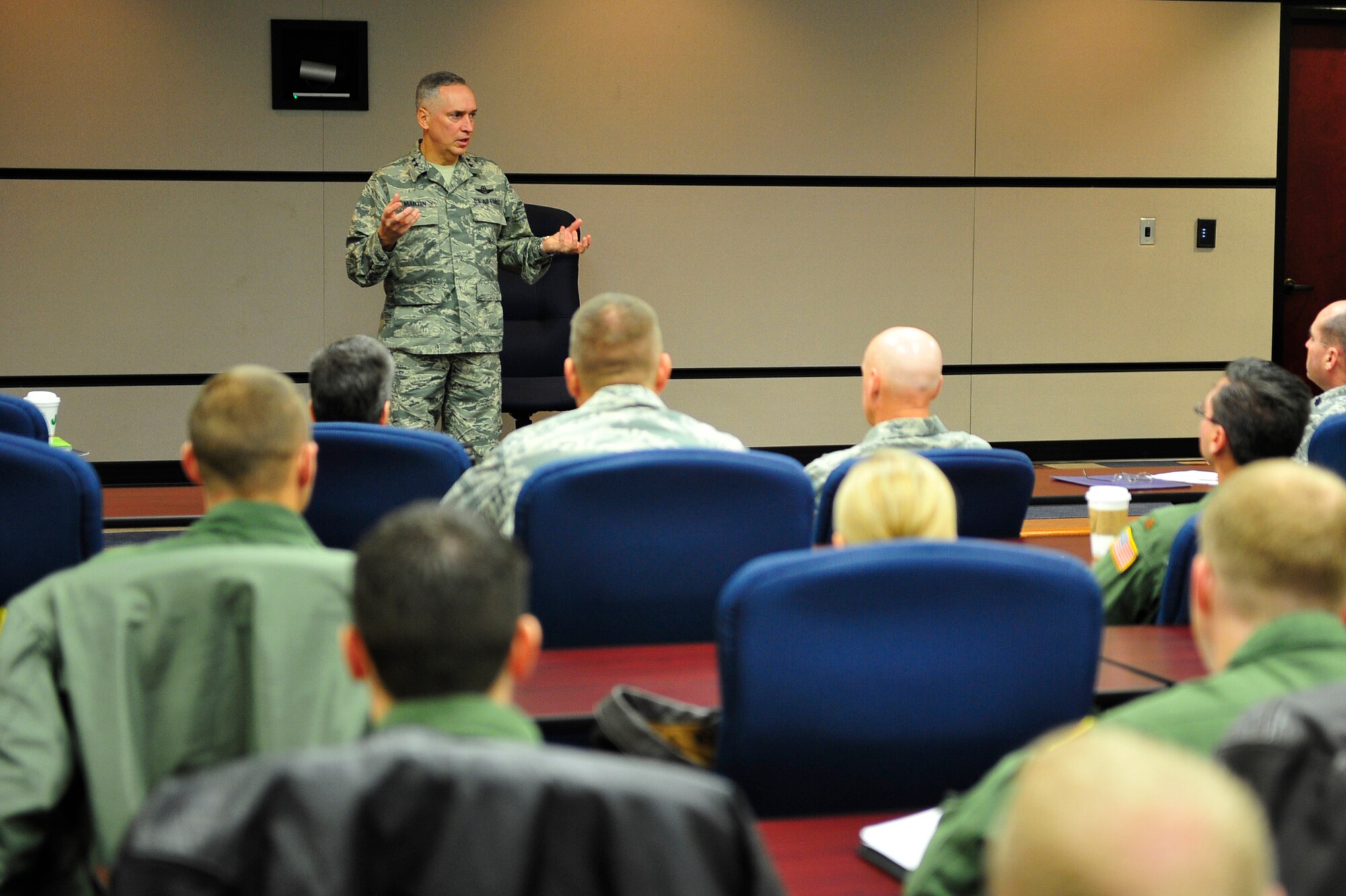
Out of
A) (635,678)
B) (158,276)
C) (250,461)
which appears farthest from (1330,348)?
(158,276)

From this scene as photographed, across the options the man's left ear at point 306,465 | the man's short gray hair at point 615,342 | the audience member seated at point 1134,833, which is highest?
the man's short gray hair at point 615,342

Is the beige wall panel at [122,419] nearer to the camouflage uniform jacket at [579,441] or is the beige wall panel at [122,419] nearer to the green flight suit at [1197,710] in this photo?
the camouflage uniform jacket at [579,441]

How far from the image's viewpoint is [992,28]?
283 inches

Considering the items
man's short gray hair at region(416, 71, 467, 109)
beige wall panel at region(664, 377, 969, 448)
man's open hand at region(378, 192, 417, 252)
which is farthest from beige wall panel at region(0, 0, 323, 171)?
beige wall panel at region(664, 377, 969, 448)

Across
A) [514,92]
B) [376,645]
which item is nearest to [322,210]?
[514,92]

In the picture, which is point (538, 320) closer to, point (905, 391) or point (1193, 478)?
point (905, 391)

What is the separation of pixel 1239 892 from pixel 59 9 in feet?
22.2

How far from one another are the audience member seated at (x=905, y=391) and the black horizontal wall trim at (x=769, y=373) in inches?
142

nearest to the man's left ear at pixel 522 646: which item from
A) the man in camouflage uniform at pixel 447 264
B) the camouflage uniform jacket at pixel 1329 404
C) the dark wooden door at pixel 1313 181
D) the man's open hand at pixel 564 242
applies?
the camouflage uniform jacket at pixel 1329 404

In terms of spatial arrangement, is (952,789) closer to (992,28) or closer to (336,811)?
(336,811)

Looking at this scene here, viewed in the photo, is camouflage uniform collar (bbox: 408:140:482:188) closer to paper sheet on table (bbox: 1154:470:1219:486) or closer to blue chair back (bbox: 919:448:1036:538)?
paper sheet on table (bbox: 1154:470:1219:486)

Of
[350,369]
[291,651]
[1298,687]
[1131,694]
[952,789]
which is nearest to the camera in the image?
[1298,687]

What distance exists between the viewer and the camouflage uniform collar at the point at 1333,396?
382 cm

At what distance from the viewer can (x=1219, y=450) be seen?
105 inches
